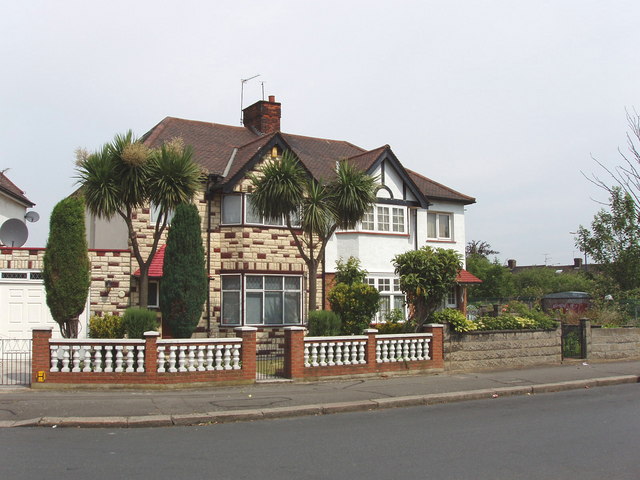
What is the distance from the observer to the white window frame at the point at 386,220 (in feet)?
78.8

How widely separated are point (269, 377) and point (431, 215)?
43.1ft

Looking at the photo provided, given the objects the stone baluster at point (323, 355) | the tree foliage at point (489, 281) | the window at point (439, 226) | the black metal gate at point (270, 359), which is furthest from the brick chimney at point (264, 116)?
the tree foliage at point (489, 281)

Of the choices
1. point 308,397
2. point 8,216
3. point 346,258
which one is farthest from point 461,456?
point 8,216

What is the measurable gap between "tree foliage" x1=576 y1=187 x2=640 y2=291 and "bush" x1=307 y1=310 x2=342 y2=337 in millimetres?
25306

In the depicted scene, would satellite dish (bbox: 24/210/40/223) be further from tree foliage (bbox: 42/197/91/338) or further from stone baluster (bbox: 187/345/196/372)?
stone baluster (bbox: 187/345/196/372)

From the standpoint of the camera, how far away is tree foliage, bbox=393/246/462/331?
16766 millimetres

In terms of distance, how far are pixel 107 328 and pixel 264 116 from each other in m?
12.4

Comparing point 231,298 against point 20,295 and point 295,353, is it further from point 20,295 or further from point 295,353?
point 295,353

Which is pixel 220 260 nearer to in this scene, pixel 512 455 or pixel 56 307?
pixel 56 307

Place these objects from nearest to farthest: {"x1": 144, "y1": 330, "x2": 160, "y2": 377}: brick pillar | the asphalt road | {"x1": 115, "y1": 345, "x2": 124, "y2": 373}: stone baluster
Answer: the asphalt road < {"x1": 115, "y1": 345, "x2": 124, "y2": 373}: stone baluster < {"x1": 144, "y1": 330, "x2": 160, "y2": 377}: brick pillar

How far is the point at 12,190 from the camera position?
96.0ft

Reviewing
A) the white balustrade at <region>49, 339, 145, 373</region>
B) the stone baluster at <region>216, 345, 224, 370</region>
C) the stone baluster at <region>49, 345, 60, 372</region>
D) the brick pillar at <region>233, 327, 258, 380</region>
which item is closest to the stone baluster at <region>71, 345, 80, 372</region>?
the white balustrade at <region>49, 339, 145, 373</region>

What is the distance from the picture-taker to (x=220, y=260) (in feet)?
70.0

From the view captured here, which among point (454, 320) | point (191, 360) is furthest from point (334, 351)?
point (191, 360)
